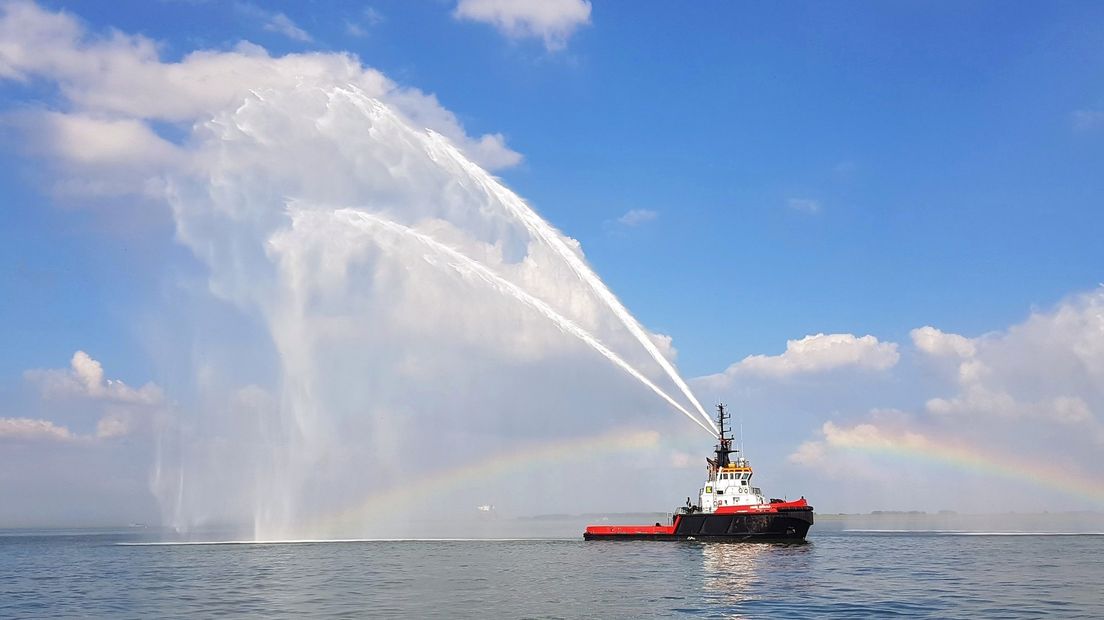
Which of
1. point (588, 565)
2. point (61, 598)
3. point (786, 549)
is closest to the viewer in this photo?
point (61, 598)

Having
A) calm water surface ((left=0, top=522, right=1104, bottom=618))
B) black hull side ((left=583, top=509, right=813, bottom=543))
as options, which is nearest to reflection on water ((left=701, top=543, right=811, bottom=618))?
calm water surface ((left=0, top=522, right=1104, bottom=618))

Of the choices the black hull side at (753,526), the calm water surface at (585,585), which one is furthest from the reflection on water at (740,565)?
the black hull side at (753,526)

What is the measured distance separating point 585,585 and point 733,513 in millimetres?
34987

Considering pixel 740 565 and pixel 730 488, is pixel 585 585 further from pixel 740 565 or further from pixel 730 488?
pixel 730 488

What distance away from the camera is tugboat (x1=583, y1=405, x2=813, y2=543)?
76.4m

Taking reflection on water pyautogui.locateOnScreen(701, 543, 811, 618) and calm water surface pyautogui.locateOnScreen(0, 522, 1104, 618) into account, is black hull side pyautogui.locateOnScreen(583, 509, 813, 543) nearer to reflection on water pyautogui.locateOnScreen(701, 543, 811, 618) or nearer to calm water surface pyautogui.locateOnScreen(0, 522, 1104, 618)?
reflection on water pyautogui.locateOnScreen(701, 543, 811, 618)

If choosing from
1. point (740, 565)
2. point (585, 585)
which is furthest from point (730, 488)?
point (585, 585)

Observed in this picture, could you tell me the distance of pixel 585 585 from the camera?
149 ft

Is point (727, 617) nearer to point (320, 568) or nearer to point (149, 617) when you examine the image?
point (149, 617)

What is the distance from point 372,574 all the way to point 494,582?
1081 centimetres

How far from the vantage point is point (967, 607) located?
35.8 meters

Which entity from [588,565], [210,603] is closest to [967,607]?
[588,565]

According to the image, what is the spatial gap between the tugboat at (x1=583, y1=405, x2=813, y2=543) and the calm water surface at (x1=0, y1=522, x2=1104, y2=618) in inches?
102

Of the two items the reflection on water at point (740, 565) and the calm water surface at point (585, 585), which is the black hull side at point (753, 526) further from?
the calm water surface at point (585, 585)
